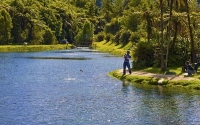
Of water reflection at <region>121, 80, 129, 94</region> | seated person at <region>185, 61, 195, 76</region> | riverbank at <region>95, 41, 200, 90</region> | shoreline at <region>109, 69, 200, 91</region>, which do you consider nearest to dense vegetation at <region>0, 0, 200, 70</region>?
riverbank at <region>95, 41, 200, 90</region>

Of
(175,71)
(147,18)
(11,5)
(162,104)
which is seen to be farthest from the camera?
(11,5)

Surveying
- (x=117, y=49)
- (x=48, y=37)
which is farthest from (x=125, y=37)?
(x=48, y=37)

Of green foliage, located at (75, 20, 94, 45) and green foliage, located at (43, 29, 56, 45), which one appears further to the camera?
green foliage, located at (75, 20, 94, 45)

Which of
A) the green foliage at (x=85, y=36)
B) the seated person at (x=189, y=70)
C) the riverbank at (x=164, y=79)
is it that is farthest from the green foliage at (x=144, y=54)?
the green foliage at (x=85, y=36)

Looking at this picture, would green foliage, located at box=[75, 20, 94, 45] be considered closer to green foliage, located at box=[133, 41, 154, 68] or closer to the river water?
green foliage, located at box=[133, 41, 154, 68]

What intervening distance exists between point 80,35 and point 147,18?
123536 millimetres

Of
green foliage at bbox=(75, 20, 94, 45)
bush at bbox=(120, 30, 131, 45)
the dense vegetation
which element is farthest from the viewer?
green foliage at bbox=(75, 20, 94, 45)

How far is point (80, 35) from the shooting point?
188 m

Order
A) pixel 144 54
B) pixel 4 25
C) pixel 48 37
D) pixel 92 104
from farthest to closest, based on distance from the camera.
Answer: pixel 48 37 → pixel 4 25 → pixel 144 54 → pixel 92 104

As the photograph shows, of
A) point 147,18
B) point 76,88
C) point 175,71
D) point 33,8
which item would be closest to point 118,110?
point 76,88

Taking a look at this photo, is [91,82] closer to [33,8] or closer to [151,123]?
[151,123]

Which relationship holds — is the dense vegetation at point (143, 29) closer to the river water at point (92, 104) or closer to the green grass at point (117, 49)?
the green grass at point (117, 49)

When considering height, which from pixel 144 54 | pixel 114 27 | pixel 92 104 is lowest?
pixel 92 104

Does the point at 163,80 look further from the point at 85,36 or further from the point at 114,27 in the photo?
the point at 85,36
